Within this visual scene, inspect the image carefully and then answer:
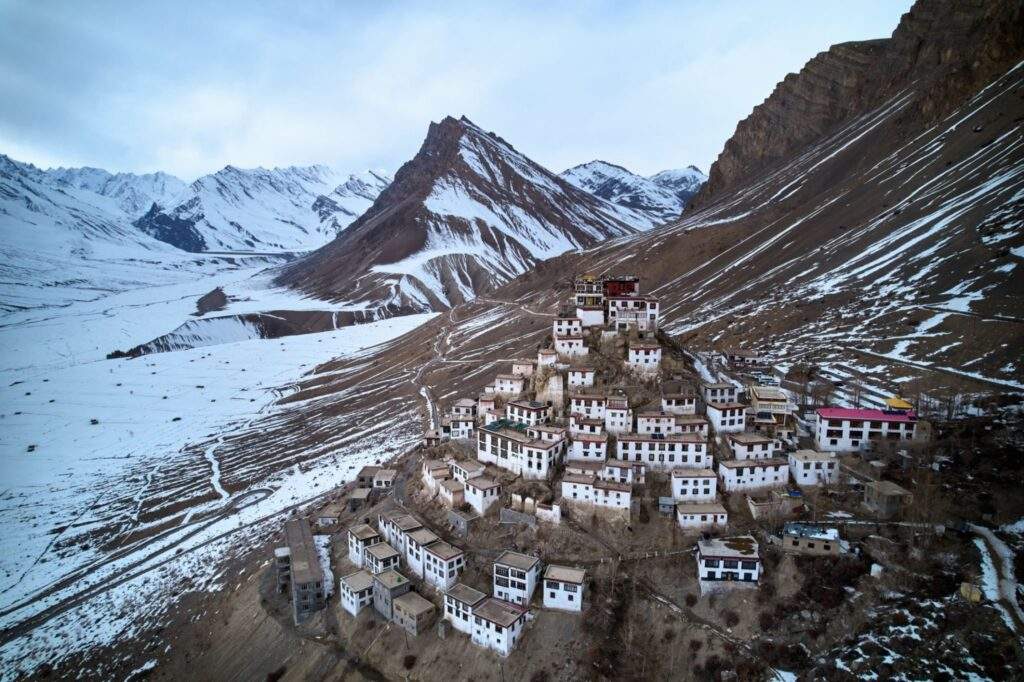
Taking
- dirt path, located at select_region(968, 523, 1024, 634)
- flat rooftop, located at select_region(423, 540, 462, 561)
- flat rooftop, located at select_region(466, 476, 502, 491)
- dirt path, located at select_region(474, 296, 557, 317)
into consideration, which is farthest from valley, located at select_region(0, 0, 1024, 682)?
dirt path, located at select_region(474, 296, 557, 317)

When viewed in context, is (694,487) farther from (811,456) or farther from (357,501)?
(357,501)

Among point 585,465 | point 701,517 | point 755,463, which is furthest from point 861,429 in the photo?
point 585,465

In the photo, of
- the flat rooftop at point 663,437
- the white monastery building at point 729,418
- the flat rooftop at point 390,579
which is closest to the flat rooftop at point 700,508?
the flat rooftop at point 663,437

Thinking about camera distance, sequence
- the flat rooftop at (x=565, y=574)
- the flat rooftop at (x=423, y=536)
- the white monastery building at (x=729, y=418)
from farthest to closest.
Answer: the white monastery building at (x=729, y=418) → the flat rooftop at (x=423, y=536) → the flat rooftop at (x=565, y=574)

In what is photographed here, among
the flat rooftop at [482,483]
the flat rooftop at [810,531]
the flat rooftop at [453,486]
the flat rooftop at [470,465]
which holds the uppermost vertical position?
the flat rooftop at [470,465]

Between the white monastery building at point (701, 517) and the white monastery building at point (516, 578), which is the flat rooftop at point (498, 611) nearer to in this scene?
the white monastery building at point (516, 578)

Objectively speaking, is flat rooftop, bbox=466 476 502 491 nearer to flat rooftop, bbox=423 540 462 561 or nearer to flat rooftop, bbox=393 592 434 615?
flat rooftop, bbox=423 540 462 561
